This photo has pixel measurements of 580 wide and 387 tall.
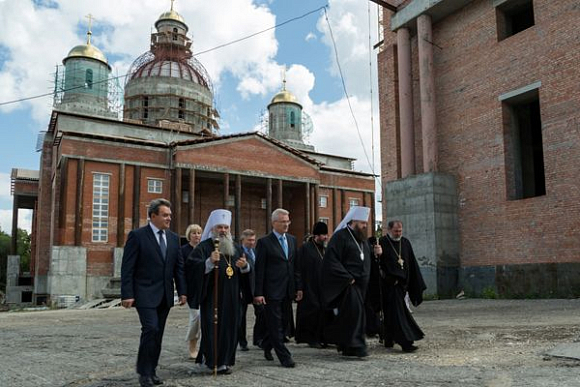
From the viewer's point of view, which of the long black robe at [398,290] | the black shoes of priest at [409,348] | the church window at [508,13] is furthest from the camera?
the church window at [508,13]

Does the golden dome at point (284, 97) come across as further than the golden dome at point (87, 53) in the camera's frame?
Yes

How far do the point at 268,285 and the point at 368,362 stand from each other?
1478 mm

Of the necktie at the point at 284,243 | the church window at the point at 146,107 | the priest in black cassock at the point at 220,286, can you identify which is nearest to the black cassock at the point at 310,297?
the necktie at the point at 284,243

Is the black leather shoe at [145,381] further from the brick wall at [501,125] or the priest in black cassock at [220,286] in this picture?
the brick wall at [501,125]

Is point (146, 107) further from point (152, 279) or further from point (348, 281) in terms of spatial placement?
point (152, 279)

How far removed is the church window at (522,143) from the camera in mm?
17562

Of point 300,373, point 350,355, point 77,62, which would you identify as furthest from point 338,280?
point 77,62

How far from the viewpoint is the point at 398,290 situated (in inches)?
298

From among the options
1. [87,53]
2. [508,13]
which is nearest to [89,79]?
[87,53]

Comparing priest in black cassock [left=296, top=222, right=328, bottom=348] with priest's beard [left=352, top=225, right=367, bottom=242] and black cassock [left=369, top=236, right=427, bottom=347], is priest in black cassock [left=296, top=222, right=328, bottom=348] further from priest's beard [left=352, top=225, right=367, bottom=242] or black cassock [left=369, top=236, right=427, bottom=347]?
priest's beard [left=352, top=225, right=367, bottom=242]

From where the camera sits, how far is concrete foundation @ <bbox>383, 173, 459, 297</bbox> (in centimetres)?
1848

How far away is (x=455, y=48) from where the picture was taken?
64.3 feet

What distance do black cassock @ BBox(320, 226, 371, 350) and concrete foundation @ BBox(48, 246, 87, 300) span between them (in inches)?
1128

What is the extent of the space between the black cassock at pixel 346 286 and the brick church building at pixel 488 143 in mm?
10551
